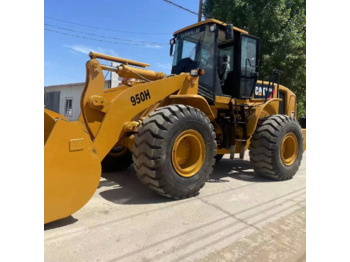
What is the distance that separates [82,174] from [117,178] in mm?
2037

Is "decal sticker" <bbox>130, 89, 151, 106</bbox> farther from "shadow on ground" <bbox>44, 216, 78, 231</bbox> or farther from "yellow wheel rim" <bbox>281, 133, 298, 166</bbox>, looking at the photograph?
"yellow wheel rim" <bbox>281, 133, 298, 166</bbox>

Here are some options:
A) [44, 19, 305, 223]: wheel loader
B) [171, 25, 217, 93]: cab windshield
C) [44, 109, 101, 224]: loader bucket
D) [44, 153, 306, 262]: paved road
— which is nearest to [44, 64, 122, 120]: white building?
[171, 25, 217, 93]: cab windshield

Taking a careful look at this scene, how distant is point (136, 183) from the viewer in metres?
4.62

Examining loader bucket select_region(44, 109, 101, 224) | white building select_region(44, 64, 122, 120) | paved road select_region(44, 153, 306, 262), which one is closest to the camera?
paved road select_region(44, 153, 306, 262)

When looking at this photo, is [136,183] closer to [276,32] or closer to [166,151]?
[166,151]

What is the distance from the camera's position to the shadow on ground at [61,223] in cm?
283

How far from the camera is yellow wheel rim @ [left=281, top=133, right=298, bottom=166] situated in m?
5.67

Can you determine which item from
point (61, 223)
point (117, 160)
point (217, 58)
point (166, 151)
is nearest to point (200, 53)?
point (217, 58)

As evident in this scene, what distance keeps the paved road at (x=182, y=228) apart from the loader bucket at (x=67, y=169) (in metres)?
0.27

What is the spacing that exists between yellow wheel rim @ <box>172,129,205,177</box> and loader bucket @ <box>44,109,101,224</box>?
4.62 ft

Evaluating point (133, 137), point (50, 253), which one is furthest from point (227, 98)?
point (50, 253)

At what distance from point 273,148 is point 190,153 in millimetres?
1840

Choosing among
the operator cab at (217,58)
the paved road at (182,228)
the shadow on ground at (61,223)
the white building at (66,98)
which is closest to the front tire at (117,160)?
the paved road at (182,228)

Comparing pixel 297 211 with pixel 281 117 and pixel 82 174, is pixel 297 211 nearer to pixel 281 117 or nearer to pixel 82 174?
pixel 281 117
